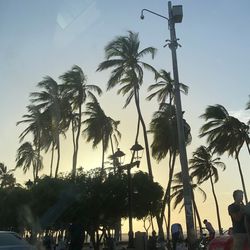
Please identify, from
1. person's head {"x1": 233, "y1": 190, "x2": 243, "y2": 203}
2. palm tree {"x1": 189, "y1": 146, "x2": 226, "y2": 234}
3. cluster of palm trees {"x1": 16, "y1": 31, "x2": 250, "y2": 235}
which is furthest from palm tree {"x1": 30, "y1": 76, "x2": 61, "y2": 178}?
person's head {"x1": 233, "y1": 190, "x2": 243, "y2": 203}

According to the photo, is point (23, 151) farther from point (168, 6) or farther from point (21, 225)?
point (168, 6)

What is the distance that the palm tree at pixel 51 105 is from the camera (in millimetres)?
54344

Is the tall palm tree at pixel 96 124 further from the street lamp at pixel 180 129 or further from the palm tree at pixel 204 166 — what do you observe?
the street lamp at pixel 180 129

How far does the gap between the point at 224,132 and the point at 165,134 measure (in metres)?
6.40

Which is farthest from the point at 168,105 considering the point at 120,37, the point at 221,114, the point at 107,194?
the point at 107,194

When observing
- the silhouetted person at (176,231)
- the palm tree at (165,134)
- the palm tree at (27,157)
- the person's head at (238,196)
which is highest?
the palm tree at (27,157)

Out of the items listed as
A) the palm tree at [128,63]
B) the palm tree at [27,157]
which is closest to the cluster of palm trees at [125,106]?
the palm tree at [128,63]

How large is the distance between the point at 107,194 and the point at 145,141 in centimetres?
971

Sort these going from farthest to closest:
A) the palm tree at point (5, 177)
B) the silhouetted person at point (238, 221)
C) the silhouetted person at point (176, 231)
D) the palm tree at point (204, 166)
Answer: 1. the palm tree at point (5, 177)
2. the palm tree at point (204, 166)
3. the silhouetted person at point (176, 231)
4. the silhouetted person at point (238, 221)

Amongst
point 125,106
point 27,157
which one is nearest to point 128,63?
point 125,106

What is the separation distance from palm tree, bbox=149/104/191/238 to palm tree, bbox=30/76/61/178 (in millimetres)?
9907

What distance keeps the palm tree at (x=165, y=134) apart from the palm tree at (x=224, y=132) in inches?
98.9

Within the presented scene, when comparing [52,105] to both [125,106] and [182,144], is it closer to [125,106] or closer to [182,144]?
[125,106]

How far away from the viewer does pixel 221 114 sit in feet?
178
